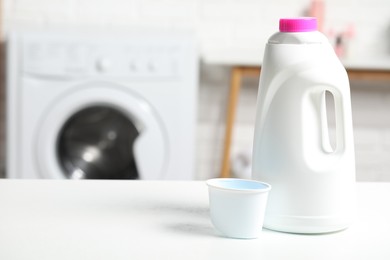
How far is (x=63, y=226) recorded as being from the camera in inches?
35.7

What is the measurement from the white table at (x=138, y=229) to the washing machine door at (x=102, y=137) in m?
1.64

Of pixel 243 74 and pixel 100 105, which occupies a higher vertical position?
pixel 243 74

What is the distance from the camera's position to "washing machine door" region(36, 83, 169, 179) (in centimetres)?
281

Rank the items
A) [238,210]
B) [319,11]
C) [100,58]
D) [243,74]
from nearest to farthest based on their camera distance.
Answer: [238,210]
[100,58]
[243,74]
[319,11]

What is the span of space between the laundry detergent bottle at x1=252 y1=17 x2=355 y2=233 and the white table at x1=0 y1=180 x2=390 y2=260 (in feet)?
0.09

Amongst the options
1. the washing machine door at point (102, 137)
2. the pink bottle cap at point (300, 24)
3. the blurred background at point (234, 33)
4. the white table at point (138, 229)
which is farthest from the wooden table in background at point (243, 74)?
the pink bottle cap at point (300, 24)

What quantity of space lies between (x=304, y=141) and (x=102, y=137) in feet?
6.85

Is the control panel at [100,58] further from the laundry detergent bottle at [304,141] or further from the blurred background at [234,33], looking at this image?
the laundry detergent bottle at [304,141]

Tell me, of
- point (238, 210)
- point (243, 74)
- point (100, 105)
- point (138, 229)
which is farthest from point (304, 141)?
point (243, 74)

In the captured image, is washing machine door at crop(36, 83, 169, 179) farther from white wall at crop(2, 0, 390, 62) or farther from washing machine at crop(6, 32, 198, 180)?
white wall at crop(2, 0, 390, 62)

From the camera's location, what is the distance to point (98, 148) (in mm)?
2932

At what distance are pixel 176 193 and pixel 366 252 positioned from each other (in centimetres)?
38

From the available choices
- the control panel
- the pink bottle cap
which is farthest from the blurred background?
the pink bottle cap

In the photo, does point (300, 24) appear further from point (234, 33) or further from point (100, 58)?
point (234, 33)
